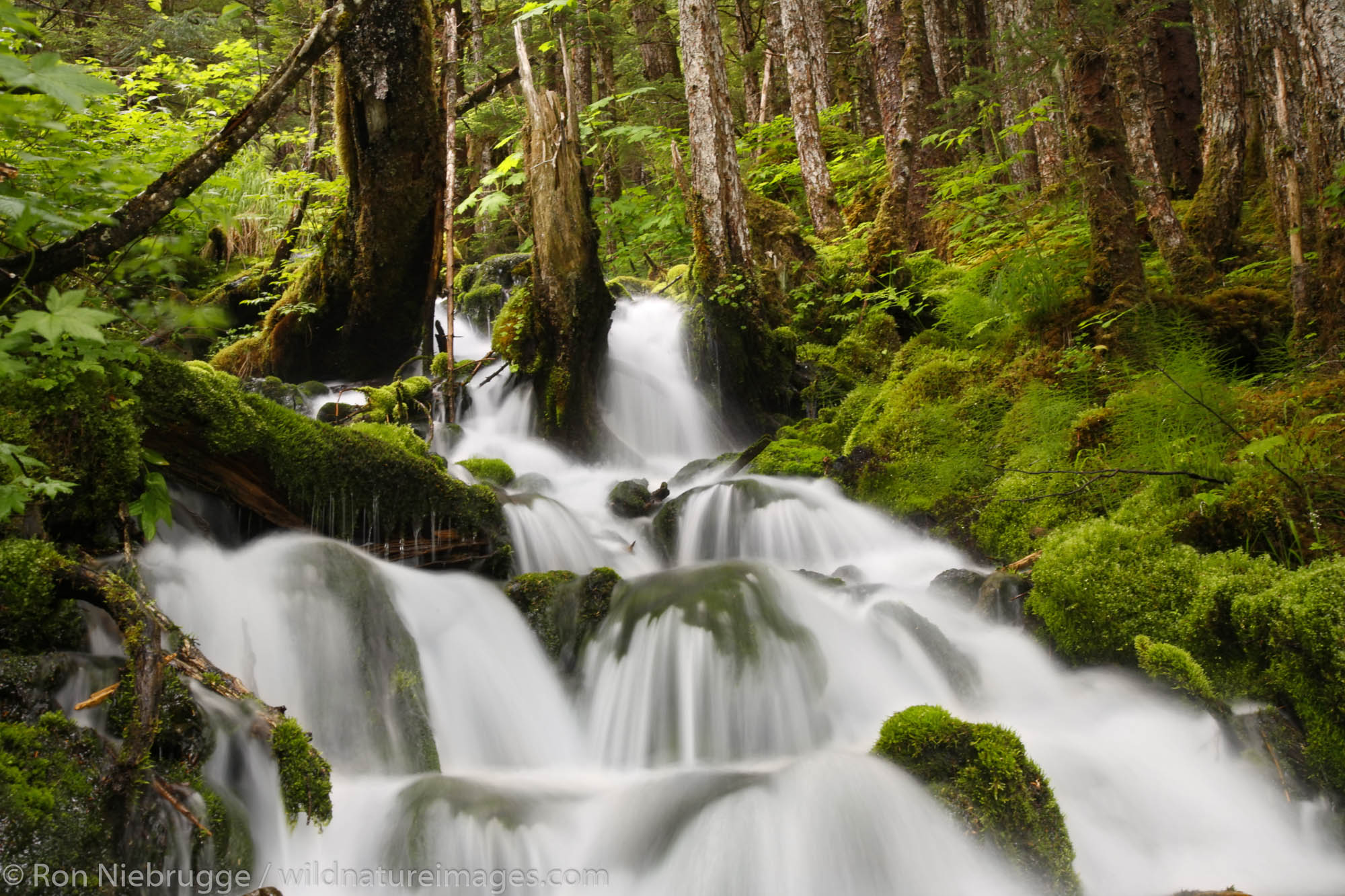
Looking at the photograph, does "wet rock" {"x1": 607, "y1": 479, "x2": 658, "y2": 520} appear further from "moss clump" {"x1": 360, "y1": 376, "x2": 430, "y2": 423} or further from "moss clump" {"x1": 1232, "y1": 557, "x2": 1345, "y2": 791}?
"moss clump" {"x1": 1232, "y1": 557, "x2": 1345, "y2": 791}

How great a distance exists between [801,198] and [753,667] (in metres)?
12.6

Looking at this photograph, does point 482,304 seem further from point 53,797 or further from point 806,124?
point 53,797

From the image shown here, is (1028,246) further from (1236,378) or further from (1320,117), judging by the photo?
→ (1320,117)

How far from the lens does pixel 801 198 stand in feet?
50.3

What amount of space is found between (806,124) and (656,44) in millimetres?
7482

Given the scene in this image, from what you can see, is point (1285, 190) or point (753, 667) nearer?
point (753, 667)

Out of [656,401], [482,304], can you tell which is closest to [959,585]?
[656,401]

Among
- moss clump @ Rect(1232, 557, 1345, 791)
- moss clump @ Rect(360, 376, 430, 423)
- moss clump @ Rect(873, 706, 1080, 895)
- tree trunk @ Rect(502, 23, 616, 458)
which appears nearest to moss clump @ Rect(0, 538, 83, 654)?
moss clump @ Rect(873, 706, 1080, 895)

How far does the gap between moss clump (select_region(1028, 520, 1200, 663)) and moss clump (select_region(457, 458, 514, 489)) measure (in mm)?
4809

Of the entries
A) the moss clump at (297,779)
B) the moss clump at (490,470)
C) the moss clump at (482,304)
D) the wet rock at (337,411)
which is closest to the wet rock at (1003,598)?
the moss clump at (297,779)

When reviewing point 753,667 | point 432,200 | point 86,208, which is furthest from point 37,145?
point 753,667

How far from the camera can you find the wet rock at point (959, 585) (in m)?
5.20

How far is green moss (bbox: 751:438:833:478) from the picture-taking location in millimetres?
7605

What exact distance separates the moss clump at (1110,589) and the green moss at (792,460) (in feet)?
9.73
